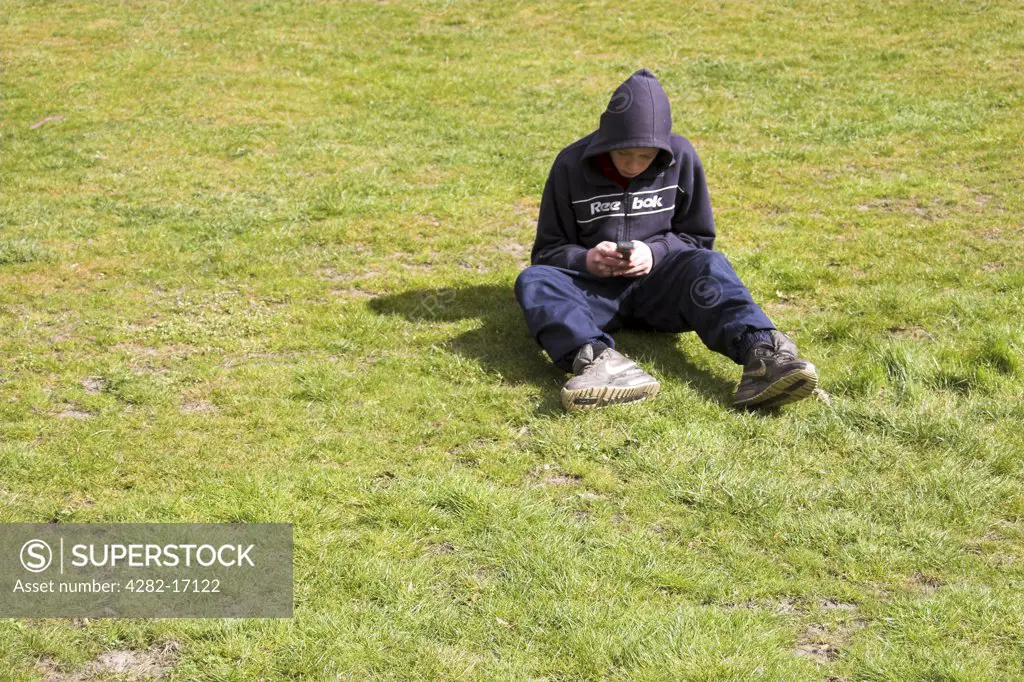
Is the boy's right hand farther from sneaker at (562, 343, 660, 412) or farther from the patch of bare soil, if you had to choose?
the patch of bare soil

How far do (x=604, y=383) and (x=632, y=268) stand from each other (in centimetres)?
91

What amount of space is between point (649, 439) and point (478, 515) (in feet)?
3.41

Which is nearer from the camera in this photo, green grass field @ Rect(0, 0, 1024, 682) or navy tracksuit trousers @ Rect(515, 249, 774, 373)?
green grass field @ Rect(0, 0, 1024, 682)

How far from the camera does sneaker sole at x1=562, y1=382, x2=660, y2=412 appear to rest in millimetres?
5316

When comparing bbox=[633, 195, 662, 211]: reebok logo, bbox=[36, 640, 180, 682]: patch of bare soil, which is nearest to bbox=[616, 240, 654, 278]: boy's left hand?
bbox=[633, 195, 662, 211]: reebok logo

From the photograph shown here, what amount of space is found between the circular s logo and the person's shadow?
95.9 inches

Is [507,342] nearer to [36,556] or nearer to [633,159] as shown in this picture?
[633,159]

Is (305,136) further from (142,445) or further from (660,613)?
(660,613)

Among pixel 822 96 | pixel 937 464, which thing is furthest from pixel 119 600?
pixel 822 96

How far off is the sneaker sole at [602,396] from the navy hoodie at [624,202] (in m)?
1.03

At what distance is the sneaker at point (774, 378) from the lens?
514 cm

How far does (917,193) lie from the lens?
9227 mm

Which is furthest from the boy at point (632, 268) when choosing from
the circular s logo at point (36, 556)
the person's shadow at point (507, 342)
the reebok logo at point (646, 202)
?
the circular s logo at point (36, 556)

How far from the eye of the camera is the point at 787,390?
5.19 meters
